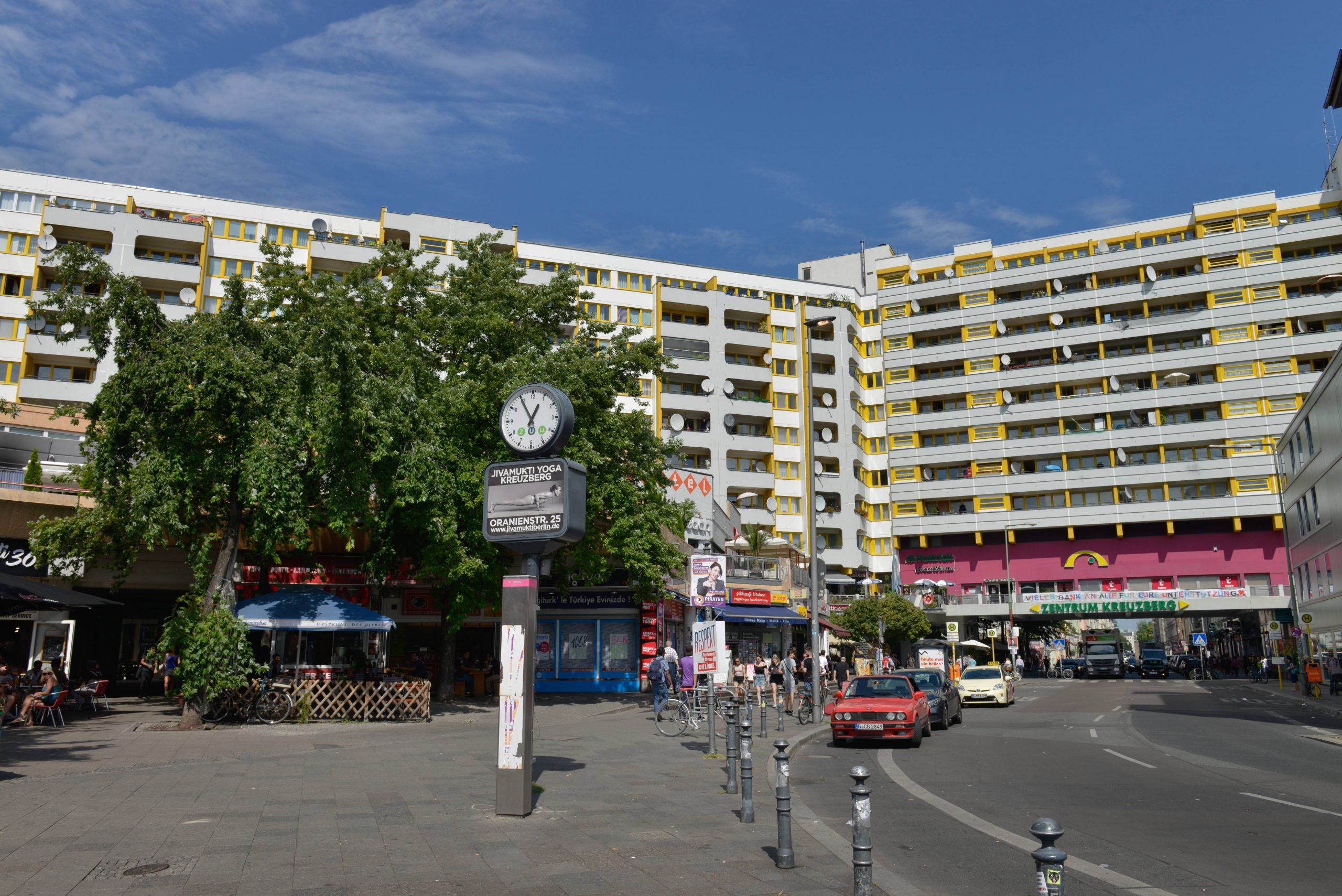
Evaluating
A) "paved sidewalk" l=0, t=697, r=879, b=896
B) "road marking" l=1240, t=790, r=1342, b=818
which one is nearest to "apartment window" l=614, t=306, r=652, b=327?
"paved sidewalk" l=0, t=697, r=879, b=896

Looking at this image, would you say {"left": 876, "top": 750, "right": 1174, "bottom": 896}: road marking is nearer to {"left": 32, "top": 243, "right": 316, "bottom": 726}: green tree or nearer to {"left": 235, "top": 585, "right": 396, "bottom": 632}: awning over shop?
{"left": 235, "top": 585, "right": 396, "bottom": 632}: awning over shop

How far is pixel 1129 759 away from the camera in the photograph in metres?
16.4

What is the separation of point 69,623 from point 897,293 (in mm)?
61479

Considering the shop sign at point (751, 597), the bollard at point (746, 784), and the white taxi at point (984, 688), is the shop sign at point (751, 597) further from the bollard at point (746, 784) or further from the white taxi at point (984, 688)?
the bollard at point (746, 784)

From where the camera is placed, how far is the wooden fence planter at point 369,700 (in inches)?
848

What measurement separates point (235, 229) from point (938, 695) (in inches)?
2053

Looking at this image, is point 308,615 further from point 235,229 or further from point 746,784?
point 235,229

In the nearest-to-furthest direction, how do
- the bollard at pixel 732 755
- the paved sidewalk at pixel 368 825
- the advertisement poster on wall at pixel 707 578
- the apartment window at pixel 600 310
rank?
the paved sidewalk at pixel 368 825
the bollard at pixel 732 755
the advertisement poster on wall at pixel 707 578
the apartment window at pixel 600 310

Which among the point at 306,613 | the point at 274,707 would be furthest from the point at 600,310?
the point at 274,707

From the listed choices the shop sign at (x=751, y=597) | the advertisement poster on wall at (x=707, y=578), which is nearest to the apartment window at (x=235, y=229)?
the shop sign at (x=751, y=597)

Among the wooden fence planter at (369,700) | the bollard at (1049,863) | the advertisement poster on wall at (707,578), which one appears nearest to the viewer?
the bollard at (1049,863)

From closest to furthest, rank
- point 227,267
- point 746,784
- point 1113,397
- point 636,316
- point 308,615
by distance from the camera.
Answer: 1. point 746,784
2. point 308,615
3. point 227,267
4. point 1113,397
5. point 636,316

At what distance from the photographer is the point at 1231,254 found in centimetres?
6425

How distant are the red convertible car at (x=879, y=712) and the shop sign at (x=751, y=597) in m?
18.4
